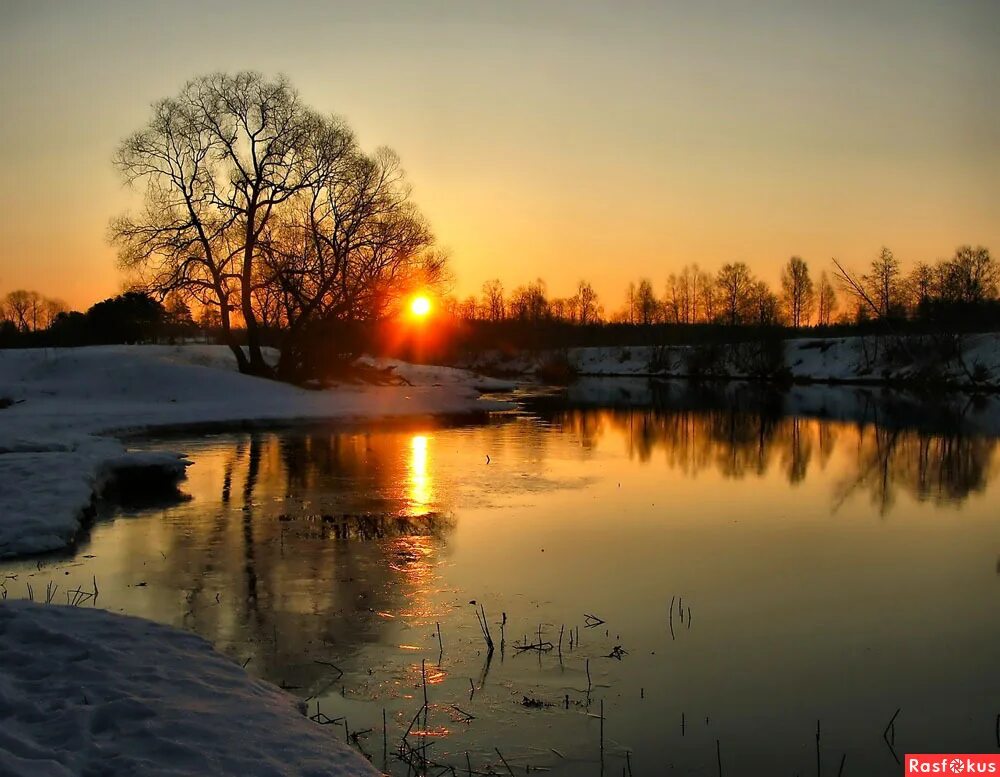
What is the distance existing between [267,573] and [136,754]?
5.31 meters

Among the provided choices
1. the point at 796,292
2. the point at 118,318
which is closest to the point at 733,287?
the point at 796,292

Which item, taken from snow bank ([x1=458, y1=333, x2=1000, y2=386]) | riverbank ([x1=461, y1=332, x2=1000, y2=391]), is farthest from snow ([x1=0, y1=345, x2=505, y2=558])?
snow bank ([x1=458, y1=333, x2=1000, y2=386])

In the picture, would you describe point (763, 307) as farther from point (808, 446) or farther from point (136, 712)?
point (136, 712)

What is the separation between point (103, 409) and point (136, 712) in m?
24.7

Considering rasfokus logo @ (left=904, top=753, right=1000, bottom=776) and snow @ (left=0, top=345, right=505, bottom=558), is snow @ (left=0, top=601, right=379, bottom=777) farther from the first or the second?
snow @ (left=0, top=345, right=505, bottom=558)

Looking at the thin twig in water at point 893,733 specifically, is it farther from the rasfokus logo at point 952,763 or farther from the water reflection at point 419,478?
the water reflection at point 419,478

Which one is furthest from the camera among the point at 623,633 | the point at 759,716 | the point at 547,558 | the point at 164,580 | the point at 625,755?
the point at 547,558

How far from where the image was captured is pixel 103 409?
27.1 m

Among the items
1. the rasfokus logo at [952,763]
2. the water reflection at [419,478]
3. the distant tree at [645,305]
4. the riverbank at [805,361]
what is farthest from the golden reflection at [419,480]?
the distant tree at [645,305]

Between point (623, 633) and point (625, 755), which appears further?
point (623, 633)

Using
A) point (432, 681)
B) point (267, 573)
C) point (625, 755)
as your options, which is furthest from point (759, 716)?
point (267, 573)

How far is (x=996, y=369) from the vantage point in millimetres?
52562

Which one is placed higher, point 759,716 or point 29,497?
point 29,497

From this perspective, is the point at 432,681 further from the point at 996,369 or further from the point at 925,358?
the point at 925,358
